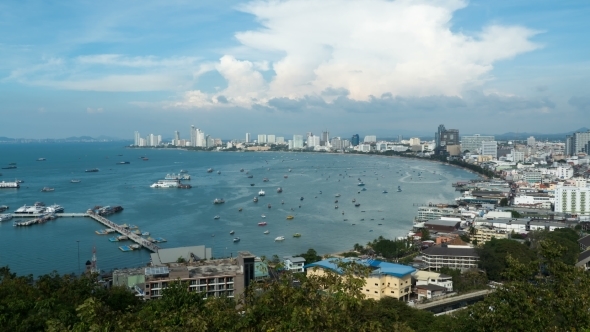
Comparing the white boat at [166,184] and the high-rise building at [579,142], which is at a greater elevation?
the high-rise building at [579,142]

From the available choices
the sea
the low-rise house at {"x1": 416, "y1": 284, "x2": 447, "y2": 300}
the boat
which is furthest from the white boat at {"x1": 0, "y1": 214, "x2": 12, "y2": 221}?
the low-rise house at {"x1": 416, "y1": 284, "x2": 447, "y2": 300}

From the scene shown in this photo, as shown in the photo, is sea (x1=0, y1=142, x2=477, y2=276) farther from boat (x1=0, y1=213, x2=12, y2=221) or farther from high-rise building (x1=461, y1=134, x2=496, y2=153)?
high-rise building (x1=461, y1=134, x2=496, y2=153)

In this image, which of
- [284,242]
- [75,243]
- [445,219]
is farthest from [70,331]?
[445,219]

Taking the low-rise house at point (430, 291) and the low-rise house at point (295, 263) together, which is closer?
the low-rise house at point (430, 291)

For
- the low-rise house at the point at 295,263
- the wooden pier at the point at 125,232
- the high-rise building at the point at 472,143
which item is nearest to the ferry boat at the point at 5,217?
the wooden pier at the point at 125,232

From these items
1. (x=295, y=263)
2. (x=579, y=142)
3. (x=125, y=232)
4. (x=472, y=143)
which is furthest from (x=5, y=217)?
(x=472, y=143)

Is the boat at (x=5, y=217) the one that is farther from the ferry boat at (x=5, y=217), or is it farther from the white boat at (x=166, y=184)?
the white boat at (x=166, y=184)
